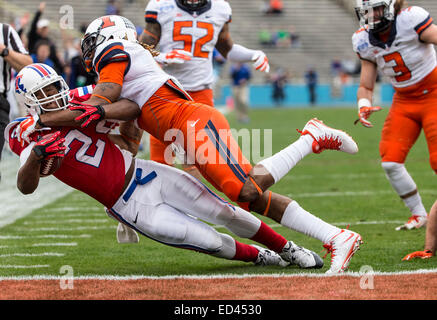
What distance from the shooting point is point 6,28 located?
5703mm

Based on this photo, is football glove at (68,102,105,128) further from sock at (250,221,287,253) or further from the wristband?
the wristband

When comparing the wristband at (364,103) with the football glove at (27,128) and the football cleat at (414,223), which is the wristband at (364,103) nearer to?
the football cleat at (414,223)

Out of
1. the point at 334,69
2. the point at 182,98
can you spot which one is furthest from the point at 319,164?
the point at 334,69

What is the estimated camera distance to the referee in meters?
5.43

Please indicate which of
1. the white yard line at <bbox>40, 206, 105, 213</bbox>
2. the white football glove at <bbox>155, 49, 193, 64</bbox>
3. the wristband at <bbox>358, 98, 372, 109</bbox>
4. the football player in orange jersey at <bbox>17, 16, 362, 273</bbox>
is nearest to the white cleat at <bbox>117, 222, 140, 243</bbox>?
the football player in orange jersey at <bbox>17, 16, 362, 273</bbox>

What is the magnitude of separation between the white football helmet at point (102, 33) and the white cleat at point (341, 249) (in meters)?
1.65

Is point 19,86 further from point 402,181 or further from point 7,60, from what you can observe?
point 402,181

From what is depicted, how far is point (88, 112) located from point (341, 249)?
1.55m

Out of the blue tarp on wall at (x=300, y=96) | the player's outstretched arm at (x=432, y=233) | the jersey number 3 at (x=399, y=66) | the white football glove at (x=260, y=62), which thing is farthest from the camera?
the blue tarp on wall at (x=300, y=96)

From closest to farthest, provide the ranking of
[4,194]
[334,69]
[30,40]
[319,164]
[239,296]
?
[239,296] < [4,194] < [319,164] < [30,40] < [334,69]

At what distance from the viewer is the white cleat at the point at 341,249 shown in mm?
3857

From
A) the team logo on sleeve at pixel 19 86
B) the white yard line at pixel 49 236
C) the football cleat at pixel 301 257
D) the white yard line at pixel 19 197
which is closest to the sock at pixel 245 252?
the football cleat at pixel 301 257
